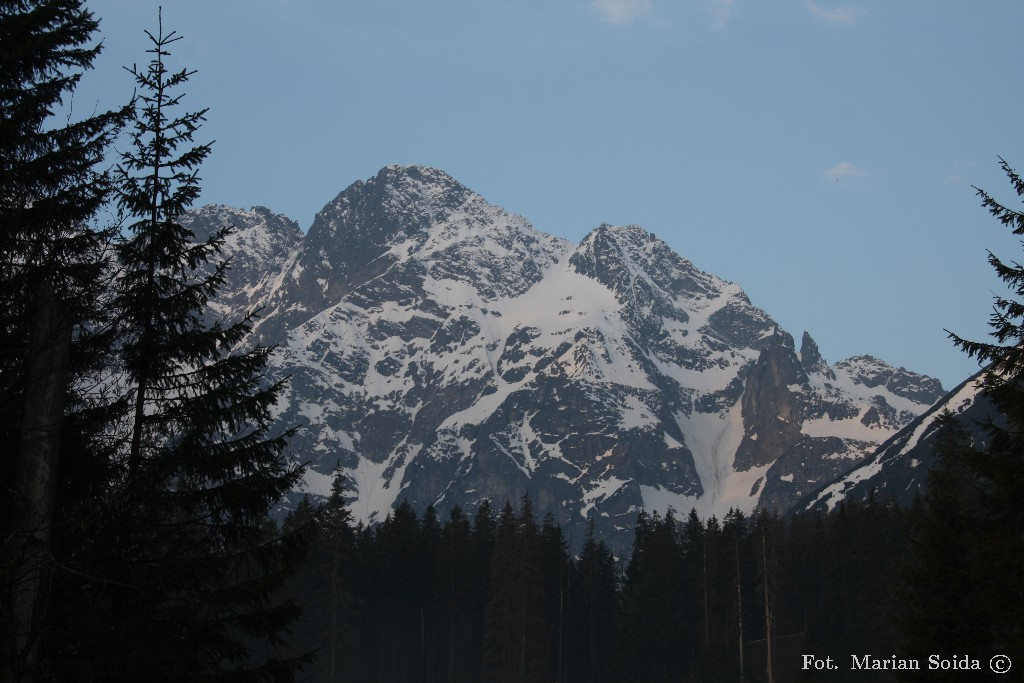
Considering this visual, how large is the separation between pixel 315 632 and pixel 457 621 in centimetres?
1716

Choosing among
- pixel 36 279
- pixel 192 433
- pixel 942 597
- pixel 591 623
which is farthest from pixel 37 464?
pixel 591 623

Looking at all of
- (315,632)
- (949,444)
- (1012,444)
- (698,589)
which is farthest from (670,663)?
(1012,444)

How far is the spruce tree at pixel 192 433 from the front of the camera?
15.4 metres

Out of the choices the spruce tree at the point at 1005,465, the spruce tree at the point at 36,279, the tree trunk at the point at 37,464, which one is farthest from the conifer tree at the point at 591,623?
the tree trunk at the point at 37,464

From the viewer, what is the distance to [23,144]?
13602 mm

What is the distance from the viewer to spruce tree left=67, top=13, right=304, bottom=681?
1539 cm

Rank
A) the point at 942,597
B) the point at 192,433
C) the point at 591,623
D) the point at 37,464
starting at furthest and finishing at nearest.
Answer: the point at 591,623 → the point at 942,597 → the point at 192,433 → the point at 37,464

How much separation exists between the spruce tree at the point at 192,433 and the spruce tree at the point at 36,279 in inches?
74.7

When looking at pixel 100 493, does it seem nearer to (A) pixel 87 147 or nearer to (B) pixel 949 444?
(A) pixel 87 147

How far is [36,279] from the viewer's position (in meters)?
11.6

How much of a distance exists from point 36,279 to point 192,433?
14.8 feet

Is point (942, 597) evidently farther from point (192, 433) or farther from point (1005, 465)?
point (192, 433)

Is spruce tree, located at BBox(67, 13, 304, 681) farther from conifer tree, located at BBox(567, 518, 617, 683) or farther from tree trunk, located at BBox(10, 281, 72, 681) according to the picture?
conifer tree, located at BBox(567, 518, 617, 683)

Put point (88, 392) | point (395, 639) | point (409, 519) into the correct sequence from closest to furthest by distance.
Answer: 1. point (88, 392)
2. point (395, 639)
3. point (409, 519)
